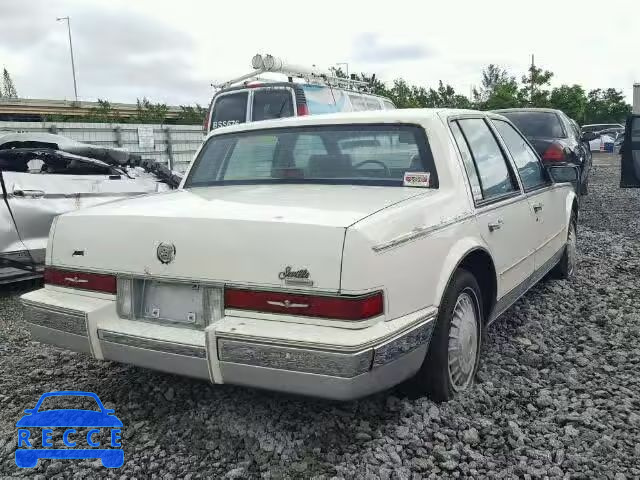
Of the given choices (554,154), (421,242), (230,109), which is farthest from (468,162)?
(230,109)

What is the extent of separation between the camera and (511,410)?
2.88 m

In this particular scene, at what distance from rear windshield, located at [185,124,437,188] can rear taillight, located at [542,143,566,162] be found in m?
5.88

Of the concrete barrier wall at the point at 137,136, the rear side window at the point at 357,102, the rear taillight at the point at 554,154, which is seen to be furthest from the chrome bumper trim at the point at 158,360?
the rear side window at the point at 357,102

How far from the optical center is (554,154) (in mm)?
8445

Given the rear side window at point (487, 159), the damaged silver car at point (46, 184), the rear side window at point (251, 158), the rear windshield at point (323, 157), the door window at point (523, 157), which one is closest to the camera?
the rear windshield at point (323, 157)

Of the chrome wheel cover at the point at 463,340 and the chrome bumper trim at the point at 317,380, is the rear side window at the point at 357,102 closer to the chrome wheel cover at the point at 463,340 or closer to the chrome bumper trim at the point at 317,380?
the chrome wheel cover at the point at 463,340

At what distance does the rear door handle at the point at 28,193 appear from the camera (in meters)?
4.89

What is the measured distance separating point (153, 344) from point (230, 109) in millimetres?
8002

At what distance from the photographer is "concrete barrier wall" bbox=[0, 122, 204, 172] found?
1123 cm

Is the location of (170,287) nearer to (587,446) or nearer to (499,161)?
(587,446)

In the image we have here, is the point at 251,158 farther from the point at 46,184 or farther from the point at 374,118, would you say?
the point at 46,184

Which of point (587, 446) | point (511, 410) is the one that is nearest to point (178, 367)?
point (511, 410)

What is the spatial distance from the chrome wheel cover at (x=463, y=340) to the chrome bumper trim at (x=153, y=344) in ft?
3.90

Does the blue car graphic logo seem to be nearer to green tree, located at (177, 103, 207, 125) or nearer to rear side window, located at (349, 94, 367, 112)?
rear side window, located at (349, 94, 367, 112)
